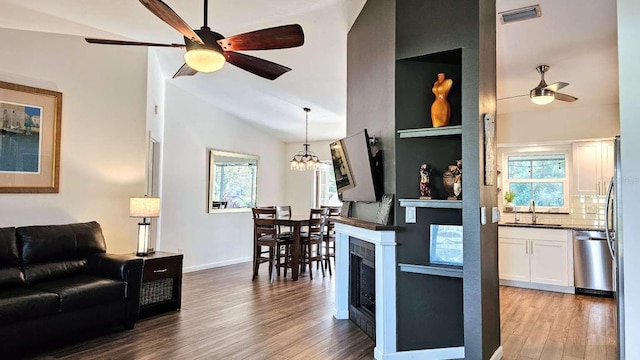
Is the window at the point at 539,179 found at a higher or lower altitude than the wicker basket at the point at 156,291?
higher

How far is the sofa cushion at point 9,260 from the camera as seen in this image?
315 cm

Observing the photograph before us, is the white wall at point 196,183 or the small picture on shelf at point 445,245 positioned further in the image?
the white wall at point 196,183

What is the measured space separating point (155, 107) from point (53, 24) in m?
1.77

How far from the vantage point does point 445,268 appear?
9.12 ft

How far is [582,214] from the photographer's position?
539cm

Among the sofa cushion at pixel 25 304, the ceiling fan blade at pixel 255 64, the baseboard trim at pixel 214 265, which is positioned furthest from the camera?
the baseboard trim at pixel 214 265

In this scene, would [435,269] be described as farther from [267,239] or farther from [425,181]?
[267,239]

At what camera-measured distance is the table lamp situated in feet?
13.4

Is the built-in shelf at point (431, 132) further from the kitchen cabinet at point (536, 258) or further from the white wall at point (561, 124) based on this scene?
the white wall at point (561, 124)

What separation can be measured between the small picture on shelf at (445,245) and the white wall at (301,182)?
215 inches

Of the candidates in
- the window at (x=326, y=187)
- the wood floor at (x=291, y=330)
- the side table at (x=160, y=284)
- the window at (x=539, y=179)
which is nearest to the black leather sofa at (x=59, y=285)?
the wood floor at (x=291, y=330)

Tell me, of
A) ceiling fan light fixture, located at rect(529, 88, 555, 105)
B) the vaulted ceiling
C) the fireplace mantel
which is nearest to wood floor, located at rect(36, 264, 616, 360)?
the fireplace mantel

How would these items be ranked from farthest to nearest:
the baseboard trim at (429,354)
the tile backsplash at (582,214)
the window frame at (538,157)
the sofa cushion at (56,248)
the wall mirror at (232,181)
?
the wall mirror at (232,181), the window frame at (538,157), the tile backsplash at (582,214), the sofa cushion at (56,248), the baseboard trim at (429,354)

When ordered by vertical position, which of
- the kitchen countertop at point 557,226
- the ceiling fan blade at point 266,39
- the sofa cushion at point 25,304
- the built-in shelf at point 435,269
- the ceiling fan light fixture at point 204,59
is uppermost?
the ceiling fan blade at point 266,39
